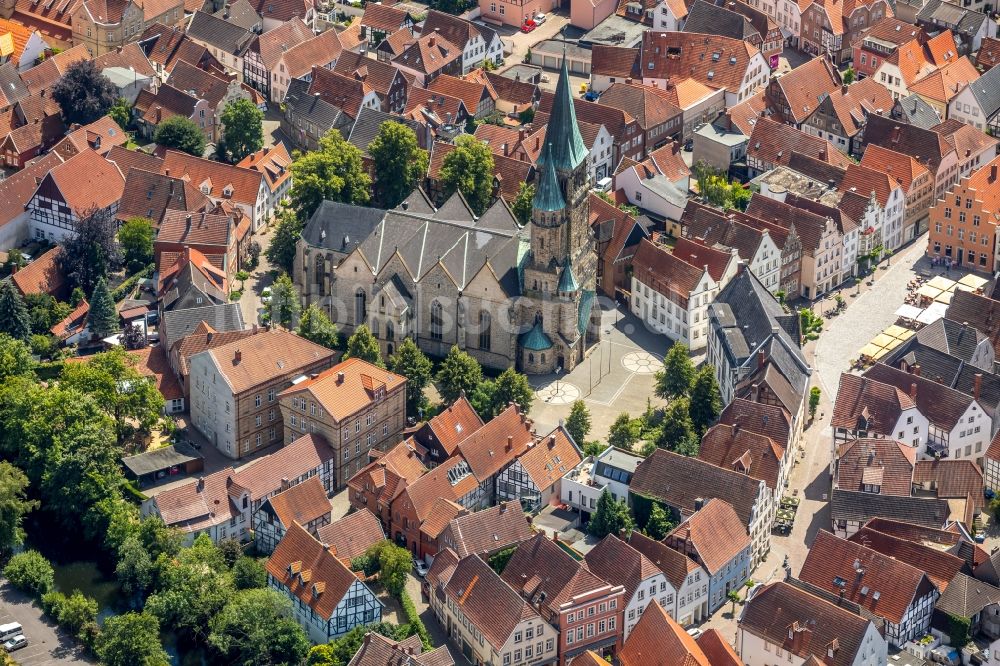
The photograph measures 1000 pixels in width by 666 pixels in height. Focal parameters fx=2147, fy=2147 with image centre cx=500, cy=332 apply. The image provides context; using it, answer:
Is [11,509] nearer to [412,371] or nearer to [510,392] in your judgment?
[412,371]

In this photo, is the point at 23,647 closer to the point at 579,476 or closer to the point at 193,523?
the point at 193,523

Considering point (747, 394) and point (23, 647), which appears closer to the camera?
point (23, 647)

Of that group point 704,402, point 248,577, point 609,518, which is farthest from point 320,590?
point 704,402

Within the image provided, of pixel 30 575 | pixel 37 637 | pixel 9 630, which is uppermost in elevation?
pixel 30 575

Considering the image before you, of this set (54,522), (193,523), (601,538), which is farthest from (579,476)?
(54,522)

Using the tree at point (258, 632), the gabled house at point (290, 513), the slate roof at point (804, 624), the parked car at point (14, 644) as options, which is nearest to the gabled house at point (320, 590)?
the tree at point (258, 632)

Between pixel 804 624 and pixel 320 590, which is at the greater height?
pixel 804 624

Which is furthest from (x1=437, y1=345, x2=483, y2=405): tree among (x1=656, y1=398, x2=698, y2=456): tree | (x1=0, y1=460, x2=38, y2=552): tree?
(x1=0, y1=460, x2=38, y2=552): tree
